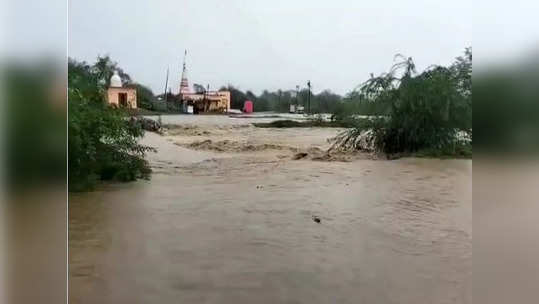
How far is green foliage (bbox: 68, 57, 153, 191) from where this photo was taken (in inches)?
102

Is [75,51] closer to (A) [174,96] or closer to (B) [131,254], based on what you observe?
(A) [174,96]

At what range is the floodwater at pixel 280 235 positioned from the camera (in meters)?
2.59

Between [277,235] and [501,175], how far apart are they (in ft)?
3.62

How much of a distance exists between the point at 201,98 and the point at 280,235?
78 centimetres

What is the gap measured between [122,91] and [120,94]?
0.02 metres

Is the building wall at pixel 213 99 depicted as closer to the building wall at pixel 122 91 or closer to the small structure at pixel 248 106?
the small structure at pixel 248 106

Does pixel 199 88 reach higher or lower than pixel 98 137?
higher

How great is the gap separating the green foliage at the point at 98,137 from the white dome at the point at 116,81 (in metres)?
0.03

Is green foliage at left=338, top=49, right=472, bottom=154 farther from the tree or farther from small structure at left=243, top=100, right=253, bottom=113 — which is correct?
the tree

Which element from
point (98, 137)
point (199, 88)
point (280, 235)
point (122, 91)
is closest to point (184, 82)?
point (199, 88)

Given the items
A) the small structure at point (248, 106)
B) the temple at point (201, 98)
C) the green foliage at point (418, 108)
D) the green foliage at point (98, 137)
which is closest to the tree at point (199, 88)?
the temple at point (201, 98)

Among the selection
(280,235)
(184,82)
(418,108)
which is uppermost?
(184,82)

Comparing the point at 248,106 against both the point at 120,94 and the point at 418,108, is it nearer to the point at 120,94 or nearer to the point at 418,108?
the point at 120,94

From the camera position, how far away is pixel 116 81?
103 inches
